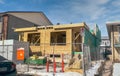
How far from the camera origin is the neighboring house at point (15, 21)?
30.7 metres

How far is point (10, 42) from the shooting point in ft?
66.0

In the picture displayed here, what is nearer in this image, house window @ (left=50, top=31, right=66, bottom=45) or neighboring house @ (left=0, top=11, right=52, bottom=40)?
house window @ (left=50, top=31, right=66, bottom=45)

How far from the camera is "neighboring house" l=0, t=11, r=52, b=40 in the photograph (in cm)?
3066

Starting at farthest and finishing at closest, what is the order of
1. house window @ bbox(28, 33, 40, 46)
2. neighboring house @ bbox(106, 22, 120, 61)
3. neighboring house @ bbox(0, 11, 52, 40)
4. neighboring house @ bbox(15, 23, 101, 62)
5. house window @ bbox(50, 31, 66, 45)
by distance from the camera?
neighboring house @ bbox(0, 11, 52, 40)
house window @ bbox(28, 33, 40, 46)
house window @ bbox(50, 31, 66, 45)
neighboring house @ bbox(106, 22, 120, 61)
neighboring house @ bbox(15, 23, 101, 62)

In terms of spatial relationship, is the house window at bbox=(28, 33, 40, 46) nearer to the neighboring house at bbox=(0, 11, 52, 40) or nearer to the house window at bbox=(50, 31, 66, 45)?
the house window at bbox=(50, 31, 66, 45)

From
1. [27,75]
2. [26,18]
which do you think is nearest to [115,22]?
[27,75]

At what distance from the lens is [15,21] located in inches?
1267

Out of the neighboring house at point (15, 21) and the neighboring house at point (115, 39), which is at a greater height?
the neighboring house at point (15, 21)

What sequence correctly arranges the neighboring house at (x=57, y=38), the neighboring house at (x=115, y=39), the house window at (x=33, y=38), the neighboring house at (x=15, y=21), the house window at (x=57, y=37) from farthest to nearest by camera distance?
the neighboring house at (x=15, y=21) → the house window at (x=33, y=38) → the house window at (x=57, y=37) → the neighboring house at (x=115, y=39) → the neighboring house at (x=57, y=38)

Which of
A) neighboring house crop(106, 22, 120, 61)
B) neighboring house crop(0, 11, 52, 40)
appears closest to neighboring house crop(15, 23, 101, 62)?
neighboring house crop(106, 22, 120, 61)

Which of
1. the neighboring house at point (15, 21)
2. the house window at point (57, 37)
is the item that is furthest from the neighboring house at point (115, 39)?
the neighboring house at point (15, 21)

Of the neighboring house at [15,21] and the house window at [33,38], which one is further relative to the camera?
the neighboring house at [15,21]

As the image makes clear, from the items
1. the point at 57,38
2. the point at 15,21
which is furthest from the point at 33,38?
the point at 15,21

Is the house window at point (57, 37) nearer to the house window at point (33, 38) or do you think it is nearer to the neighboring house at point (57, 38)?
the neighboring house at point (57, 38)
